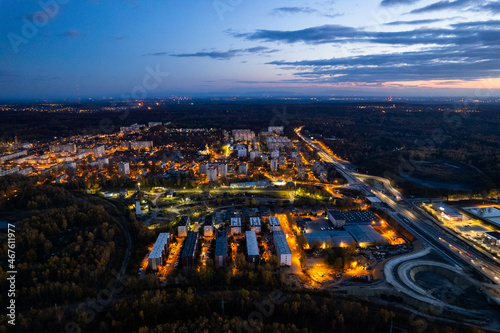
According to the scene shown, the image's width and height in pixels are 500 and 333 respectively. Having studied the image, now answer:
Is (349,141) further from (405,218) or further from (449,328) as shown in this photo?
(449,328)

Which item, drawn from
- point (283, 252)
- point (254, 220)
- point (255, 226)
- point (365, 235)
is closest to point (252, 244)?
point (283, 252)

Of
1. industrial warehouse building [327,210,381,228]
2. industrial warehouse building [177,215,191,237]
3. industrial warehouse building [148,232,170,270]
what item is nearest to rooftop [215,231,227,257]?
industrial warehouse building [177,215,191,237]

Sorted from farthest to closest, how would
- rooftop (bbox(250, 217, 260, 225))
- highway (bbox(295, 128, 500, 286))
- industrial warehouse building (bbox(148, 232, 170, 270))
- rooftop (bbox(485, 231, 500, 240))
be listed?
rooftop (bbox(250, 217, 260, 225))
rooftop (bbox(485, 231, 500, 240))
highway (bbox(295, 128, 500, 286))
industrial warehouse building (bbox(148, 232, 170, 270))

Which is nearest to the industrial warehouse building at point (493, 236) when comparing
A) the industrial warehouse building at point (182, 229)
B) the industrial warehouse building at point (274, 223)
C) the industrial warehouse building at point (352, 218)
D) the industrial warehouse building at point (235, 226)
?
the industrial warehouse building at point (352, 218)

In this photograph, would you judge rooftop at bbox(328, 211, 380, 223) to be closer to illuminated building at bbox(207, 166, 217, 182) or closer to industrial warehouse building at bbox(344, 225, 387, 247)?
industrial warehouse building at bbox(344, 225, 387, 247)

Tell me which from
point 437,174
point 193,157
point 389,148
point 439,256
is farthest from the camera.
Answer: point 389,148

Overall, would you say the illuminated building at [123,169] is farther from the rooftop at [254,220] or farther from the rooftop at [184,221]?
the rooftop at [254,220]

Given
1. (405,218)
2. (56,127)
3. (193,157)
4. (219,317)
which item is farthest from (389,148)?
(56,127)
